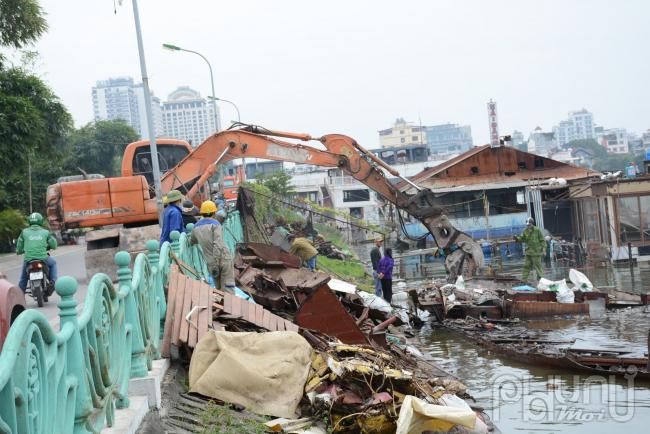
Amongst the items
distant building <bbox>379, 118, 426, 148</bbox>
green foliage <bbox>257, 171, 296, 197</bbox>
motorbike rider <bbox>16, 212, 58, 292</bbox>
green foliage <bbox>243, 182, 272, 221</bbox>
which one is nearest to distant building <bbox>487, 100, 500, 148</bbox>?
green foliage <bbox>257, 171, 296, 197</bbox>

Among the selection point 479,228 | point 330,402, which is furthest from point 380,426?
point 479,228

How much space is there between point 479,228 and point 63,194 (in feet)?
98.2

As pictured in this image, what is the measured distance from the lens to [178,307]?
8.49 meters

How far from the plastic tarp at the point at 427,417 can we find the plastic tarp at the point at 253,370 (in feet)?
3.55

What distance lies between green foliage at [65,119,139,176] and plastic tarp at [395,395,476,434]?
57577 mm

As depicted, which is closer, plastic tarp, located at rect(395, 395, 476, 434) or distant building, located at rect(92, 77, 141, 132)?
plastic tarp, located at rect(395, 395, 476, 434)

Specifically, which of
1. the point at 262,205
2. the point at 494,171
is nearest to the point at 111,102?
the point at 494,171

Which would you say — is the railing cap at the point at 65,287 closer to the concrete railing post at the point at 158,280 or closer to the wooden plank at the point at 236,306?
the concrete railing post at the point at 158,280

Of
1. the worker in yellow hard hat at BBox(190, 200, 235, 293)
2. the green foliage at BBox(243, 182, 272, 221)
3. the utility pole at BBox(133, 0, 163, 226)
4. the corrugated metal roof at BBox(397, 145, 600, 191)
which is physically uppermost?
the utility pole at BBox(133, 0, 163, 226)

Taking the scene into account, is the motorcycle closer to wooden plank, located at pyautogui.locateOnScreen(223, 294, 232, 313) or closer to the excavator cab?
wooden plank, located at pyautogui.locateOnScreen(223, 294, 232, 313)

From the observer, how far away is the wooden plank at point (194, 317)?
7996mm

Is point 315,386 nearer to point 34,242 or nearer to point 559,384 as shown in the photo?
point 559,384

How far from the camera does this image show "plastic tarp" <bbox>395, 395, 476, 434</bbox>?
704cm

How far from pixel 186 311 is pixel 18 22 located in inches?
886
